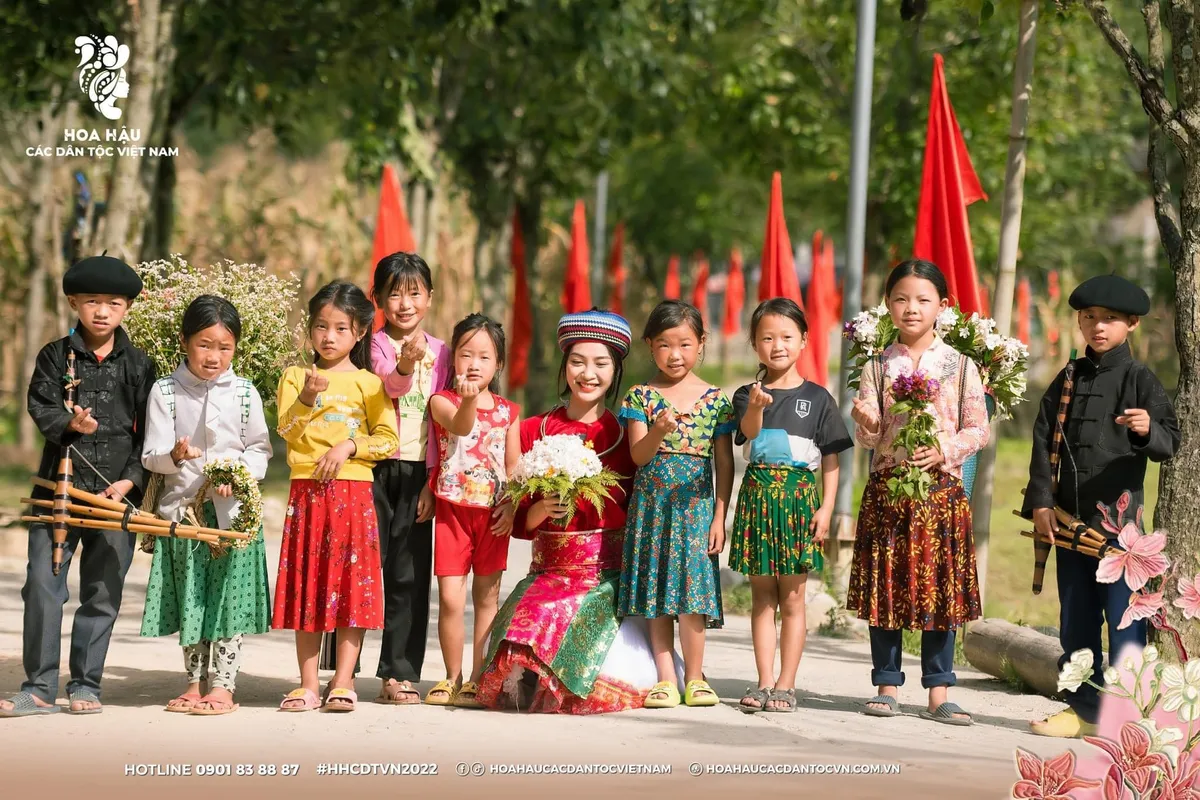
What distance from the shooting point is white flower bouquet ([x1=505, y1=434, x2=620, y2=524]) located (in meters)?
6.21

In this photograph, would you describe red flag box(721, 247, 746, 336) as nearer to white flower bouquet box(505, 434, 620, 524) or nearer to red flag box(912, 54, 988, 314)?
red flag box(912, 54, 988, 314)

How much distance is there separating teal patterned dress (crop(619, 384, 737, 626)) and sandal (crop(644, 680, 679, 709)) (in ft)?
1.08

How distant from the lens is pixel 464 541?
6.53 m

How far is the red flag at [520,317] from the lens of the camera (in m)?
19.9

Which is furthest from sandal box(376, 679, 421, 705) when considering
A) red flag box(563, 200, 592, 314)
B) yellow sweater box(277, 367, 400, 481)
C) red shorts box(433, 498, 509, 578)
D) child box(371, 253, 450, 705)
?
red flag box(563, 200, 592, 314)

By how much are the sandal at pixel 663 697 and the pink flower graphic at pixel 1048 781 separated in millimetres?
2192

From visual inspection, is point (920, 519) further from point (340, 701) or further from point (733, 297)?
point (733, 297)

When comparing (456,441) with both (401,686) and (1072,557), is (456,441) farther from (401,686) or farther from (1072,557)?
(1072,557)

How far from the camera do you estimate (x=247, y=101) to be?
1459 cm

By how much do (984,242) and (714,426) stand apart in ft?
43.2

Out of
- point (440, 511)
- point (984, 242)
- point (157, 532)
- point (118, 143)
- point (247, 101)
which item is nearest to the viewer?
point (157, 532)

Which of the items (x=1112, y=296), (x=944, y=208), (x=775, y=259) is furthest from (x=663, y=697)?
(x=775, y=259)

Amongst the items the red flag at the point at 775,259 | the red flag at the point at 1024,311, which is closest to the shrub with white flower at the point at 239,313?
the red flag at the point at 775,259

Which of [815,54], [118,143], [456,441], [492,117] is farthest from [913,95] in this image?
[456,441]
